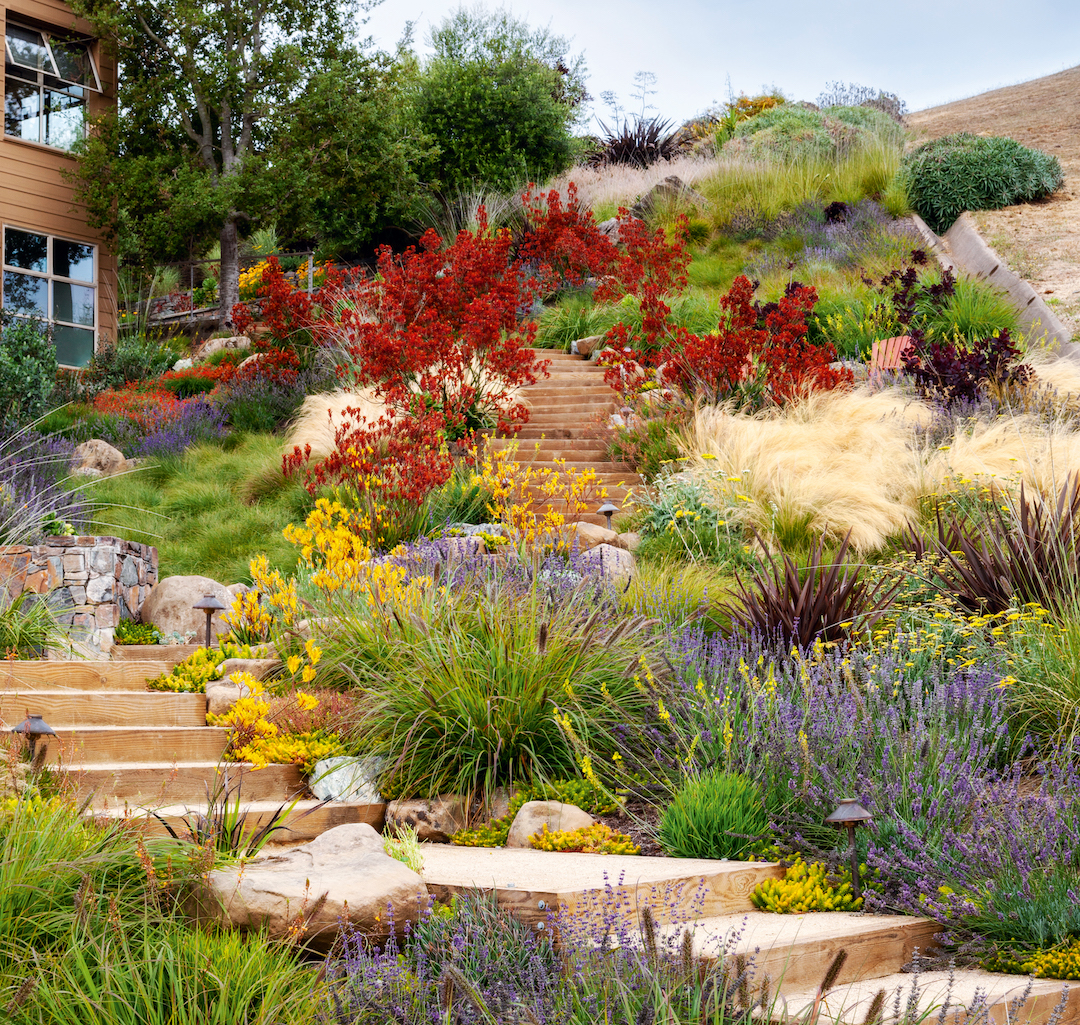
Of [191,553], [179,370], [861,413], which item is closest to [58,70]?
[179,370]

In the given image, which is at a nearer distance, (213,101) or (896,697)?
Answer: (896,697)

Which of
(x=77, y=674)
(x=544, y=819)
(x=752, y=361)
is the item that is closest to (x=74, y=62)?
(x=752, y=361)

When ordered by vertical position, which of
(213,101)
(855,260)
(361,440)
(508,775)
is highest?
(213,101)

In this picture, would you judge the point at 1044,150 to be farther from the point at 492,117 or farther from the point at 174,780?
the point at 174,780

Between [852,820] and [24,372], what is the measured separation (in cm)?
1046

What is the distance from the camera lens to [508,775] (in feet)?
14.0

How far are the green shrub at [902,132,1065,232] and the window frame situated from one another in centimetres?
1350

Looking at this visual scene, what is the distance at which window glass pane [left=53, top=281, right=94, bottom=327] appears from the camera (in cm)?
1639

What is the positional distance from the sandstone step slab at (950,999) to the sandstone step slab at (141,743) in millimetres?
3010

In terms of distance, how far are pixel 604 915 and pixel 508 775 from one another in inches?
63.6

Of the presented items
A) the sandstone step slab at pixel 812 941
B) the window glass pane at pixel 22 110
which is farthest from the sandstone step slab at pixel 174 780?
the window glass pane at pixel 22 110

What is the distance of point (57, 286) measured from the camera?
16.4 meters

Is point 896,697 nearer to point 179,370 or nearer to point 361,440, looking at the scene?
point 361,440

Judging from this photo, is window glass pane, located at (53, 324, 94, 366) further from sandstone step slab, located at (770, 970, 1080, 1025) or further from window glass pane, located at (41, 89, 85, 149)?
sandstone step slab, located at (770, 970, 1080, 1025)
